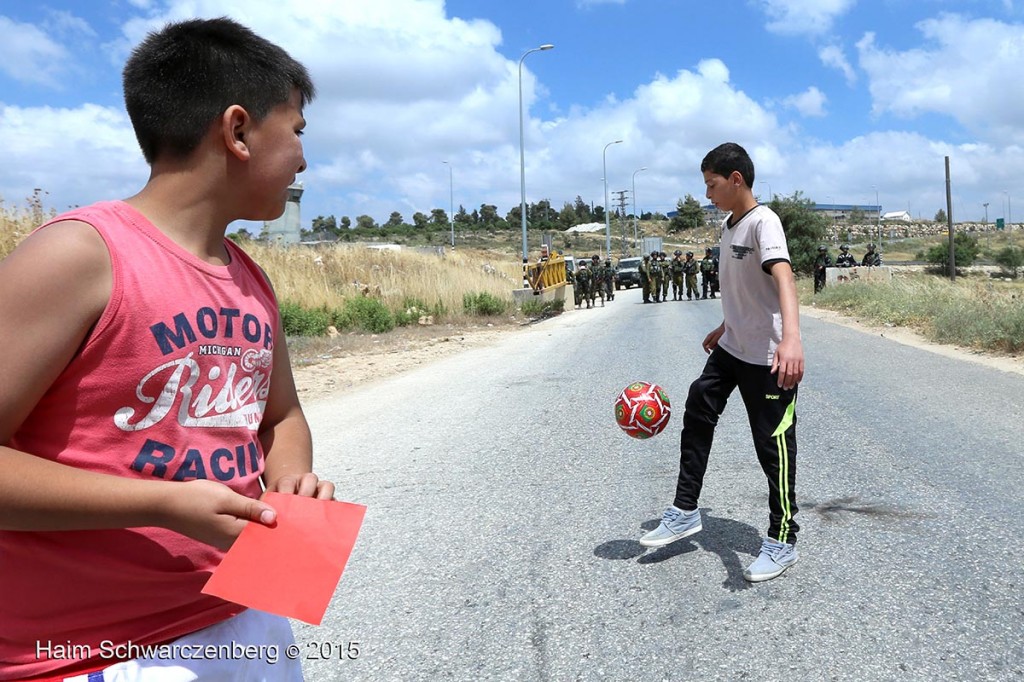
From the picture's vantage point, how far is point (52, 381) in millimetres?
1202

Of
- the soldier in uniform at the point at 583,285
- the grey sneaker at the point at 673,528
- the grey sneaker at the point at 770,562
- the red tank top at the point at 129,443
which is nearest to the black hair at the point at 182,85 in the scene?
the red tank top at the point at 129,443

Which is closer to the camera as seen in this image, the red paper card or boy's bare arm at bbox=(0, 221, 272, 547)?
boy's bare arm at bbox=(0, 221, 272, 547)

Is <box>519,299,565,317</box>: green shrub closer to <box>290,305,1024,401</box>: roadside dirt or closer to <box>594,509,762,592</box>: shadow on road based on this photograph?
<box>290,305,1024,401</box>: roadside dirt

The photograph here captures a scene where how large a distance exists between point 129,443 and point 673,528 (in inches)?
134

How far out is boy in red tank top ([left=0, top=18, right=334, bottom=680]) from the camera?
1.20m

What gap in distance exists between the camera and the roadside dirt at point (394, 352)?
38.0 ft

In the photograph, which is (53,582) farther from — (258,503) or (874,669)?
(874,669)

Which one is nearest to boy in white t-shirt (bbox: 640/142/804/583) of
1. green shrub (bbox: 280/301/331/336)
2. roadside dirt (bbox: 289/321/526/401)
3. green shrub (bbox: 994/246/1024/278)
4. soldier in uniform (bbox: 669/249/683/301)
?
roadside dirt (bbox: 289/321/526/401)

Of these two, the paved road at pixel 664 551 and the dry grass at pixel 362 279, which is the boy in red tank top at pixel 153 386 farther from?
the dry grass at pixel 362 279

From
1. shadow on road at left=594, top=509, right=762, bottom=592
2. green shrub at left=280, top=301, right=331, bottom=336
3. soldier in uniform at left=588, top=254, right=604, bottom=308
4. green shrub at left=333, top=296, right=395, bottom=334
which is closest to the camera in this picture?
shadow on road at left=594, top=509, right=762, bottom=592

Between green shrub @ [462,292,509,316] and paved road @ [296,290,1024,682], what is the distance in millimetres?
14510

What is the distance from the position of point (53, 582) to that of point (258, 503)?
332 millimetres

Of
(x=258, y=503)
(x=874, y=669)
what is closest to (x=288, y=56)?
(x=258, y=503)

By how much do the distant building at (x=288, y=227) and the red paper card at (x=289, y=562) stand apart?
26037 millimetres
